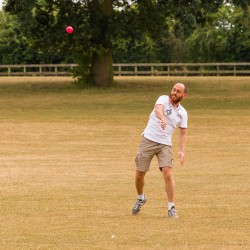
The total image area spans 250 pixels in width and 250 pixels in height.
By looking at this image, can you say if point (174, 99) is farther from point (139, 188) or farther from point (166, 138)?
point (139, 188)

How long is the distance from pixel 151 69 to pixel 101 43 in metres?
22.3

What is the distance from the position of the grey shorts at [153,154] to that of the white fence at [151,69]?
50211 mm

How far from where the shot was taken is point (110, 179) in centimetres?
1733

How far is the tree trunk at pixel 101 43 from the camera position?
44781 mm

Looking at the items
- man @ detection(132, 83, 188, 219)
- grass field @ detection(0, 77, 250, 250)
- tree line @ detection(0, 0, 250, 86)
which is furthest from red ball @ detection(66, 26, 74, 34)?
man @ detection(132, 83, 188, 219)

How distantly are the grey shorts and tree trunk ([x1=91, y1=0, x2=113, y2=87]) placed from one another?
104ft

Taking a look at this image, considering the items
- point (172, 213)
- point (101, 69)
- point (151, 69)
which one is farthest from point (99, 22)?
point (172, 213)

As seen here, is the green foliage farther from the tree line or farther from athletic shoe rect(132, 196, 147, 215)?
athletic shoe rect(132, 196, 147, 215)

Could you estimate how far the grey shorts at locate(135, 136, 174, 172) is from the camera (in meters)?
12.4

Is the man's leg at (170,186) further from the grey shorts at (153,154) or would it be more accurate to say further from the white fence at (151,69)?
the white fence at (151,69)

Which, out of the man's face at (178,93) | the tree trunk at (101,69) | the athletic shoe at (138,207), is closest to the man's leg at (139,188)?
the athletic shoe at (138,207)

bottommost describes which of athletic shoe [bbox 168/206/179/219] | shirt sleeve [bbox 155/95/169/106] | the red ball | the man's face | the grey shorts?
athletic shoe [bbox 168/206/179/219]

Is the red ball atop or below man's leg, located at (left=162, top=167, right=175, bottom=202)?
atop

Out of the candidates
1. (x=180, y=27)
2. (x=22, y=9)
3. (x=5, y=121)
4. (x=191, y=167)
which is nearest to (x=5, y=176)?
(x=191, y=167)
